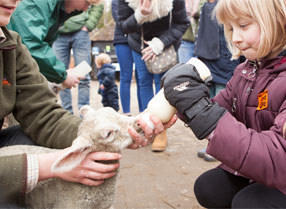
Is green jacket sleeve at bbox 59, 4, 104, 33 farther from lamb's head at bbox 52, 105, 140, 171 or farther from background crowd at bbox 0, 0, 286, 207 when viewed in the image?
lamb's head at bbox 52, 105, 140, 171

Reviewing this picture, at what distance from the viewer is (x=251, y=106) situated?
5.27 feet

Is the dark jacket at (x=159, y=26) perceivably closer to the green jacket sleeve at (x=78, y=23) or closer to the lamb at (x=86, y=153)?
the green jacket sleeve at (x=78, y=23)

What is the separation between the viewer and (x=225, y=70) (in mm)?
3594

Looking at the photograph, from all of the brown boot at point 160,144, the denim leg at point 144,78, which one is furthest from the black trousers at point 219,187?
the denim leg at point 144,78

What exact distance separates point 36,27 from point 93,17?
2744 millimetres

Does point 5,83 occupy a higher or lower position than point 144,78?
higher

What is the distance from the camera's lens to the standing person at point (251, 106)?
127cm

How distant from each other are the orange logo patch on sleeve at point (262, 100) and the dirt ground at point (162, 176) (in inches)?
50.0

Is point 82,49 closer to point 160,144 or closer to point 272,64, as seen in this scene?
point 160,144

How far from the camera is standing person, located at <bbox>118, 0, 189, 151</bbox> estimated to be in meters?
3.53

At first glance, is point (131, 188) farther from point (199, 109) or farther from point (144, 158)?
point (199, 109)

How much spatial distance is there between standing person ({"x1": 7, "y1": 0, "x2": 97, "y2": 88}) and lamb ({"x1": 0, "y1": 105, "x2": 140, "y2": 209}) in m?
1.40

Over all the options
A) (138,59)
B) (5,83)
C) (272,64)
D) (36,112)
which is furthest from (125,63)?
(272,64)

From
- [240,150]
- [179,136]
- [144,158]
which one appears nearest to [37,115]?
[240,150]
